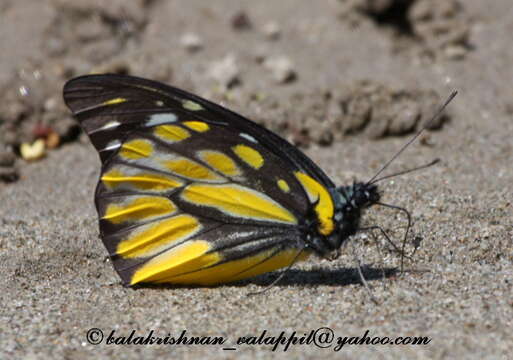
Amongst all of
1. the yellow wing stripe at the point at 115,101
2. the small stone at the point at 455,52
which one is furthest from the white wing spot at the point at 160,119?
the small stone at the point at 455,52

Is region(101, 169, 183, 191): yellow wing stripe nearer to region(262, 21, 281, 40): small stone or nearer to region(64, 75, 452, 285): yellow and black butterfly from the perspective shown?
region(64, 75, 452, 285): yellow and black butterfly

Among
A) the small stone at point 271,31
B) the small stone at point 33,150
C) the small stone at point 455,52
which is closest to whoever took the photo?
the small stone at point 33,150

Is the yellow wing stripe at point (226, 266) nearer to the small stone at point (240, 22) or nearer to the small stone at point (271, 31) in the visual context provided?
the small stone at point (271, 31)

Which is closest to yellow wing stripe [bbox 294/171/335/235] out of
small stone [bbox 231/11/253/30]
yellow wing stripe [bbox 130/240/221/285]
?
yellow wing stripe [bbox 130/240/221/285]

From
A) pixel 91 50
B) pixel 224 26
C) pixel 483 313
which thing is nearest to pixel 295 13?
pixel 224 26

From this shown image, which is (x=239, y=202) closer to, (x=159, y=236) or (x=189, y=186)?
(x=189, y=186)

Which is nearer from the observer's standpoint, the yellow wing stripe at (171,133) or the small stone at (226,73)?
the yellow wing stripe at (171,133)
